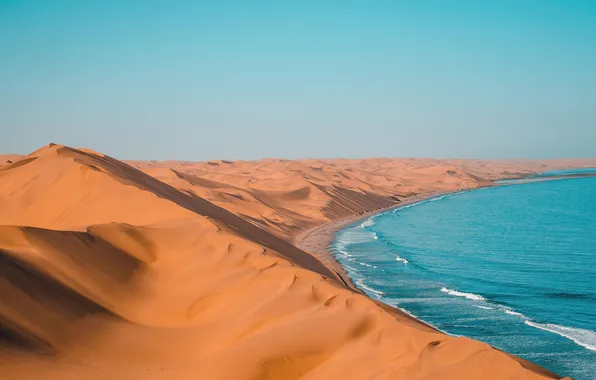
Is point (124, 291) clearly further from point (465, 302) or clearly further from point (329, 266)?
point (329, 266)

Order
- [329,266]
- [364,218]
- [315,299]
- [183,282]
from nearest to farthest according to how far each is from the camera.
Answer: [315,299], [183,282], [329,266], [364,218]

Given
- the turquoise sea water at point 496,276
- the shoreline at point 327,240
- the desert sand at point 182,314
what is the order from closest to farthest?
the desert sand at point 182,314
the turquoise sea water at point 496,276
the shoreline at point 327,240

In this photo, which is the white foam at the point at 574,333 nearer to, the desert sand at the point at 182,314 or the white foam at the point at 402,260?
the desert sand at the point at 182,314

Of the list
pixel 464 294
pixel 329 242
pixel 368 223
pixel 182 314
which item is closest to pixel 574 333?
pixel 464 294

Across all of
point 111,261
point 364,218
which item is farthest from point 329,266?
point 364,218

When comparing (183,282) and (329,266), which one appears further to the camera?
(329,266)

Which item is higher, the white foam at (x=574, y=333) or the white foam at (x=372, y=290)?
the white foam at (x=574, y=333)

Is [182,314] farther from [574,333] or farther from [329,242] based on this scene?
[329,242]

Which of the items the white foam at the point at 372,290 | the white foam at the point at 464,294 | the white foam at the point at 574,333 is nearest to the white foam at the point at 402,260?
the white foam at the point at 372,290
